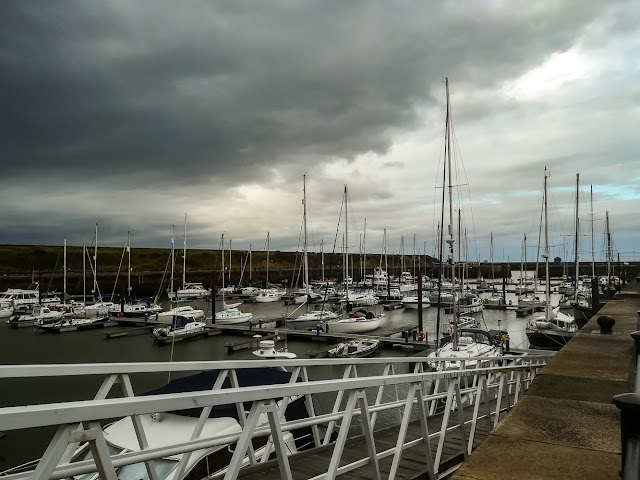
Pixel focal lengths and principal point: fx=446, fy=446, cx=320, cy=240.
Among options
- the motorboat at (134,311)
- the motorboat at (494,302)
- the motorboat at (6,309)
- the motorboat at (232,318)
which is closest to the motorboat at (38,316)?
the motorboat at (6,309)

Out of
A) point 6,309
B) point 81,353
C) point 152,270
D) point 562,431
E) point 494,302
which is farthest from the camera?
point 152,270

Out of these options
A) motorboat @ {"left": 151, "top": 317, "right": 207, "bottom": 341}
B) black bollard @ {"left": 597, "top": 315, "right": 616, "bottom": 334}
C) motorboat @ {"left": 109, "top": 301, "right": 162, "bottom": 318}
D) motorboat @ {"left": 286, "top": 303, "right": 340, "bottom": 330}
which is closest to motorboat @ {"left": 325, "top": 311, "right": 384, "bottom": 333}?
motorboat @ {"left": 286, "top": 303, "right": 340, "bottom": 330}

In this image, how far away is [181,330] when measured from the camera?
3969 centimetres

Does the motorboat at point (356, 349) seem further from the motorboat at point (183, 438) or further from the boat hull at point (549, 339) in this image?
the motorboat at point (183, 438)

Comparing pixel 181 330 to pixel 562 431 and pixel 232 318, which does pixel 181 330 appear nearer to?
pixel 232 318

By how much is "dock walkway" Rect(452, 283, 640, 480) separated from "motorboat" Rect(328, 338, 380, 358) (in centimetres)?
2212

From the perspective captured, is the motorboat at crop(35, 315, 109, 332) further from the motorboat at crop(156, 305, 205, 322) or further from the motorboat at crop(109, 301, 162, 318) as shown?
the motorboat at crop(156, 305, 205, 322)

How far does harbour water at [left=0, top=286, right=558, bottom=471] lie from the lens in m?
17.5

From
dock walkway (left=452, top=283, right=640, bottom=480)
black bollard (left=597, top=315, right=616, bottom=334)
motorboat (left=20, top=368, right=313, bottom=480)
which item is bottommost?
motorboat (left=20, top=368, right=313, bottom=480)

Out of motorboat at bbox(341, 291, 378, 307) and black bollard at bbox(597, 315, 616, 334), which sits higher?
black bollard at bbox(597, 315, 616, 334)

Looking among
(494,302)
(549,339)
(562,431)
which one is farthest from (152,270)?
(562,431)

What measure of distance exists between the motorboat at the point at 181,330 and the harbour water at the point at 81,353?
83cm

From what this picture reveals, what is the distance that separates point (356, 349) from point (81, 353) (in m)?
21.9

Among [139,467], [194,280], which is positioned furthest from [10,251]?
[139,467]
